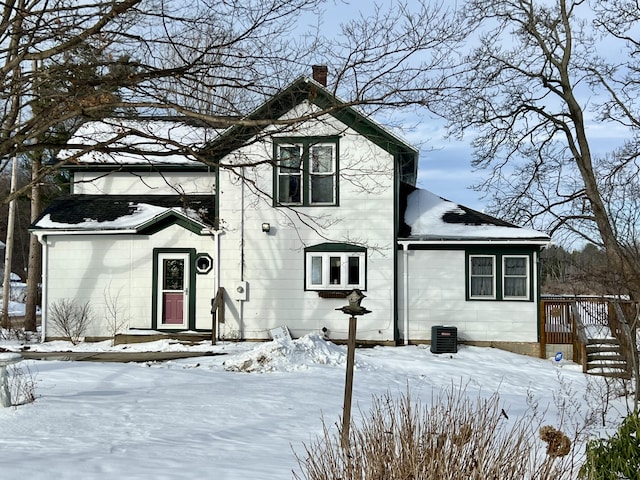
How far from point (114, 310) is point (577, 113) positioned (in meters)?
17.9

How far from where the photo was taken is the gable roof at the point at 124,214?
18984 millimetres

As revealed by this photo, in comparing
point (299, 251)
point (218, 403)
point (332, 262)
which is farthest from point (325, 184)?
point (218, 403)

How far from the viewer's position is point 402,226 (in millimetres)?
19297

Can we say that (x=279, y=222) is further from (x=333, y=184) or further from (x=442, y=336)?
(x=442, y=336)

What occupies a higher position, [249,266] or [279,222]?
[279,222]

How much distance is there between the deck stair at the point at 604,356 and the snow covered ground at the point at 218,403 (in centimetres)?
52

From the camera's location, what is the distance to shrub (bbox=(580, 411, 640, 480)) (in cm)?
492

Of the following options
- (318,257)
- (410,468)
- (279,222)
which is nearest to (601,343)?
(318,257)

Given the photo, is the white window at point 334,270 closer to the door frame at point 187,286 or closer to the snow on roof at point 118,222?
the door frame at point 187,286

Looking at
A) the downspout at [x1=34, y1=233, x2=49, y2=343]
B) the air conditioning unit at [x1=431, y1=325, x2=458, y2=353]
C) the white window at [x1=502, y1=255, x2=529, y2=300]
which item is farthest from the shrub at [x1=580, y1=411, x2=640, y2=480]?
the downspout at [x1=34, y1=233, x2=49, y2=343]

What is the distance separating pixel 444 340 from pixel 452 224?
340cm

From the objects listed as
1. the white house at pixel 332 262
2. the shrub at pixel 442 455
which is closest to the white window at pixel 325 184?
the white house at pixel 332 262

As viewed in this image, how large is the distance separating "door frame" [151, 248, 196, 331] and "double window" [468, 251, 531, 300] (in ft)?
24.5

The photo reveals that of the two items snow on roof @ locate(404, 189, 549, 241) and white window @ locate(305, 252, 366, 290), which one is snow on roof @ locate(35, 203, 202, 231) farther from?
snow on roof @ locate(404, 189, 549, 241)
